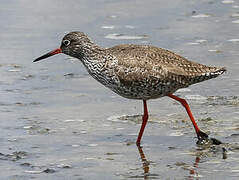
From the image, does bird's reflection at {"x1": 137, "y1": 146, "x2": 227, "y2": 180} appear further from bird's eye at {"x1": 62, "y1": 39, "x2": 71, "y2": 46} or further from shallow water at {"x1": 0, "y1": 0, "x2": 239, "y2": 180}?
bird's eye at {"x1": 62, "y1": 39, "x2": 71, "y2": 46}

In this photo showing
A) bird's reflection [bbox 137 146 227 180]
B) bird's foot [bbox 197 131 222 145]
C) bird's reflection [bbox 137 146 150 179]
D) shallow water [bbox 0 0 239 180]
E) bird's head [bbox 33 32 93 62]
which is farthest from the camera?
bird's head [bbox 33 32 93 62]

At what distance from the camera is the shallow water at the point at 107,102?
7.50 metres

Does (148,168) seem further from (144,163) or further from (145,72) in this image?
(145,72)

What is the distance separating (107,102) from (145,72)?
131cm

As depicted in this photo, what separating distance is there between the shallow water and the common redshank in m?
0.37

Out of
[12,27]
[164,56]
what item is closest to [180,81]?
[164,56]

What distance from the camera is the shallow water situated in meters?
7.50

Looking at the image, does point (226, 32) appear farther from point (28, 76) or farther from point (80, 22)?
point (28, 76)

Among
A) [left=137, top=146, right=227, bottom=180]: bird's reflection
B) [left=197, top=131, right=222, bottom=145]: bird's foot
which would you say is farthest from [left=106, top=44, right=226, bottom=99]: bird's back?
[left=137, top=146, right=227, bottom=180]: bird's reflection

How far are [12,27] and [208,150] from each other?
5009mm

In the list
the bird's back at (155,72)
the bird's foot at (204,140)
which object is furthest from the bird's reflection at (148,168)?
the bird's back at (155,72)

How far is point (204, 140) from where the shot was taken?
26.2 feet

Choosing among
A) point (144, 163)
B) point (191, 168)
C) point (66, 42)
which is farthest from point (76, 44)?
point (191, 168)

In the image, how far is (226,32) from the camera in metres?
11.5
